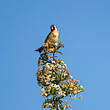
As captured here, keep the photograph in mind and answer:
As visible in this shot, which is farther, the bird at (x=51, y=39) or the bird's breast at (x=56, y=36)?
the bird's breast at (x=56, y=36)

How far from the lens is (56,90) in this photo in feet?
28.6

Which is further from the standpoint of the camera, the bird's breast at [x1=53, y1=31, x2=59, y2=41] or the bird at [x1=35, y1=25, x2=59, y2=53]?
the bird's breast at [x1=53, y1=31, x2=59, y2=41]

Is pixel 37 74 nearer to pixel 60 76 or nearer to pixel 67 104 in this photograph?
pixel 60 76

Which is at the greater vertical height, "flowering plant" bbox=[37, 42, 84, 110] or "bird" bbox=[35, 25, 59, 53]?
"bird" bbox=[35, 25, 59, 53]

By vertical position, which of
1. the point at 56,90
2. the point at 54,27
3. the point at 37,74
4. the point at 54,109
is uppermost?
the point at 54,27

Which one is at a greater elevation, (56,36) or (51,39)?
(56,36)

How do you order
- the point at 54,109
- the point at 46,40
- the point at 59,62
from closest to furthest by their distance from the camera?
the point at 54,109, the point at 59,62, the point at 46,40

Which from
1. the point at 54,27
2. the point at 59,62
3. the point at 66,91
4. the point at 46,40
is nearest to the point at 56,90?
the point at 66,91

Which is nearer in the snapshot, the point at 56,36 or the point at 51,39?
the point at 51,39

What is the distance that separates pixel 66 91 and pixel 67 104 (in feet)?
1.51

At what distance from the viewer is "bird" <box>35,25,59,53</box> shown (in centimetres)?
971

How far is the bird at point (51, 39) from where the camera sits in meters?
9.71

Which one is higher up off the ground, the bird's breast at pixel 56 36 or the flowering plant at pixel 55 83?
the bird's breast at pixel 56 36

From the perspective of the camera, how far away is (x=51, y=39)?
10.5m
